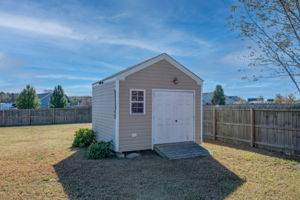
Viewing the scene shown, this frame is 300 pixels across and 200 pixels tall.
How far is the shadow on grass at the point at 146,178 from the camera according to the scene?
150 inches

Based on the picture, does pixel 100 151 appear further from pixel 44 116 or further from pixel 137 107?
pixel 44 116

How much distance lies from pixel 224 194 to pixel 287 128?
4.87m

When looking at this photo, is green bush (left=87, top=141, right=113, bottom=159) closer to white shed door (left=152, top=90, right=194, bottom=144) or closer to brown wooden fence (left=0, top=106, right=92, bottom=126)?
white shed door (left=152, top=90, right=194, bottom=144)

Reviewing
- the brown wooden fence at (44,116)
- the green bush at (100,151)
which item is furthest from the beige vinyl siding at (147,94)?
the brown wooden fence at (44,116)

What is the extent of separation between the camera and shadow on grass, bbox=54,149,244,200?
3.81 metres

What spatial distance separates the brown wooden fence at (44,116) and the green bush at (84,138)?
1095cm

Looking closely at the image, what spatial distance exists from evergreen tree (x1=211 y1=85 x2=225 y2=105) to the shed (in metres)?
21.5

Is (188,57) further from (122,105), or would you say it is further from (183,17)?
(122,105)

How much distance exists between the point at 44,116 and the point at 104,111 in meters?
12.4

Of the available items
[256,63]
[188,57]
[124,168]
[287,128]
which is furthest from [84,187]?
[188,57]

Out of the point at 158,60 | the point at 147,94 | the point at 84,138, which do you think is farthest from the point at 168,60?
the point at 84,138

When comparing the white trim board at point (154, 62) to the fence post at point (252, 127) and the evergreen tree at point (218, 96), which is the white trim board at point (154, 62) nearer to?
the fence post at point (252, 127)

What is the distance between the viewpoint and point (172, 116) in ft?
25.3

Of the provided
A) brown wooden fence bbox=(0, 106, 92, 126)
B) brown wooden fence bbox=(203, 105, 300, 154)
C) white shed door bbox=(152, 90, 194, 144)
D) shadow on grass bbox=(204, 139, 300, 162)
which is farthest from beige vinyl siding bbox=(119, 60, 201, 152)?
brown wooden fence bbox=(0, 106, 92, 126)
